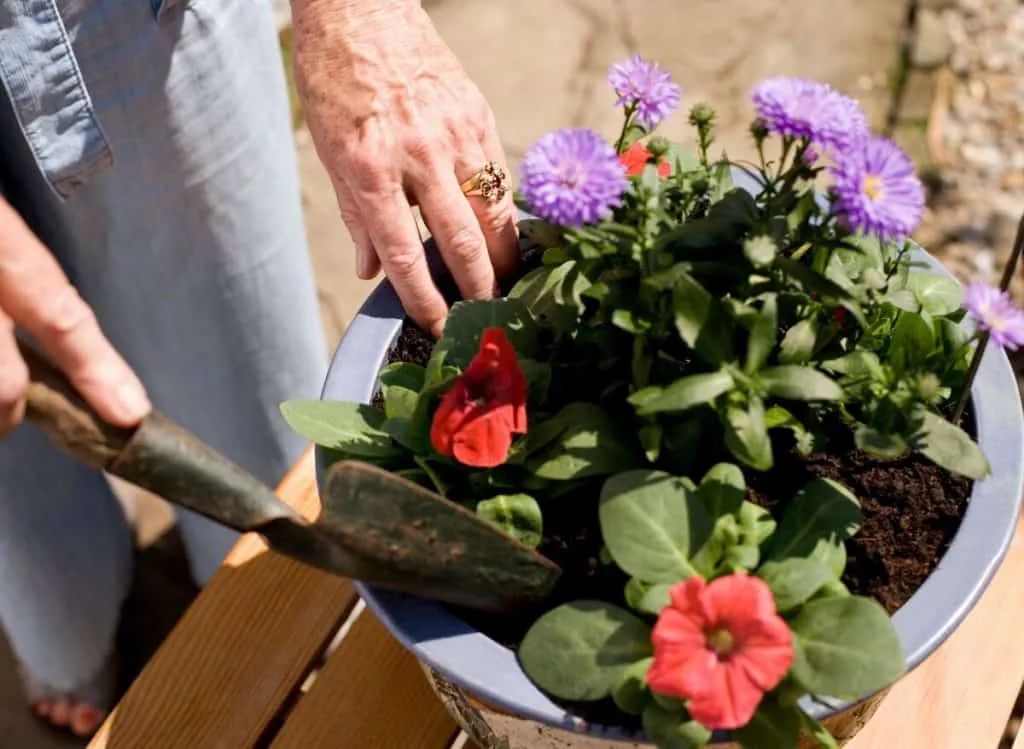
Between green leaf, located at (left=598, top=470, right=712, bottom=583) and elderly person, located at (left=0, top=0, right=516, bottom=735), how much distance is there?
0.84 feet

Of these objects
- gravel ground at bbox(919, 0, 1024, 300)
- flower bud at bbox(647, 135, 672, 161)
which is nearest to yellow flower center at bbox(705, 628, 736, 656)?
flower bud at bbox(647, 135, 672, 161)

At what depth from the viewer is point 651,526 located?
2.17 feet

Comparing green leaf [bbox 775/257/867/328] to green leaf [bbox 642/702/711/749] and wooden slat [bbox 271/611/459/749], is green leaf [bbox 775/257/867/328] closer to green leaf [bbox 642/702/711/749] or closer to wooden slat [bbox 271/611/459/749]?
green leaf [bbox 642/702/711/749]

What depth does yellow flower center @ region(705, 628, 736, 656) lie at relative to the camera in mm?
608

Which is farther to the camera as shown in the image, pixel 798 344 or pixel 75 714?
pixel 75 714

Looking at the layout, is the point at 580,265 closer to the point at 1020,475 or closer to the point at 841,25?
the point at 1020,475

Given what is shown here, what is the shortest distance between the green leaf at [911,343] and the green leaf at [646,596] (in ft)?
0.68

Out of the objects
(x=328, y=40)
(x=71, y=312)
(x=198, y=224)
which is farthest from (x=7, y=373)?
(x=198, y=224)

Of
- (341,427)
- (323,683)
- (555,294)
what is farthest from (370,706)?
(555,294)

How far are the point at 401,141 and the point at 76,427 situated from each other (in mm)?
362

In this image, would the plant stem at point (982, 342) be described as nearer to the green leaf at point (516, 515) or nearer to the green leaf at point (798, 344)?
the green leaf at point (798, 344)

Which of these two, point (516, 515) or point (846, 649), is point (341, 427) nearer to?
point (516, 515)

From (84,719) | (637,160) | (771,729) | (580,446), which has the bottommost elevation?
(84,719)

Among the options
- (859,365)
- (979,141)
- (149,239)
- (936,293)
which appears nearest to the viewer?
(859,365)
